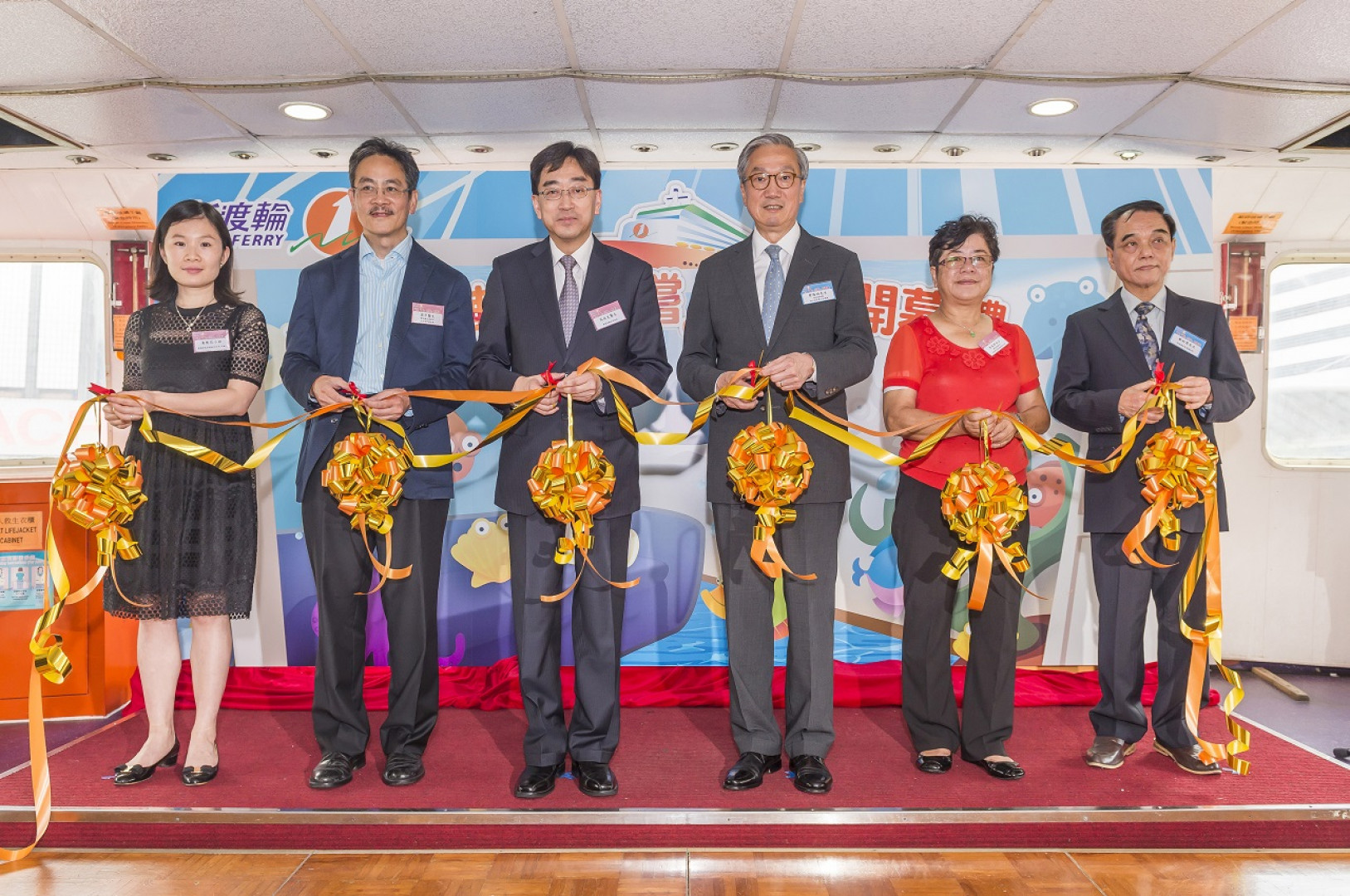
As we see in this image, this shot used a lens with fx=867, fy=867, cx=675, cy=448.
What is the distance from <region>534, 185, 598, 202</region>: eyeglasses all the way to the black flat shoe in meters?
2.24

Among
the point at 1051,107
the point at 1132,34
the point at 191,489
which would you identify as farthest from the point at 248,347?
the point at 1051,107

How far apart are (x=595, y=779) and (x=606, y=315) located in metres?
1.49

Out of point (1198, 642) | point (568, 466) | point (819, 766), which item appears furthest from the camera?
point (1198, 642)

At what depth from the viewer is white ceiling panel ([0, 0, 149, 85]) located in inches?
123

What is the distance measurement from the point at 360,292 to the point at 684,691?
215 centimetres

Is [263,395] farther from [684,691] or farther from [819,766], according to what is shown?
[819,766]

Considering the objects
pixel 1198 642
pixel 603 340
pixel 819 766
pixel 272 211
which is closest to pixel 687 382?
pixel 603 340

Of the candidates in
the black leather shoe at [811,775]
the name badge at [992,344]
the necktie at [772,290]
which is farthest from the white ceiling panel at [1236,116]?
the black leather shoe at [811,775]

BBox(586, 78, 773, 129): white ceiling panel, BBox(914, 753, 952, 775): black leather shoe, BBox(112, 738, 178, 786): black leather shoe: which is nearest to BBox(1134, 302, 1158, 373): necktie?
BBox(914, 753, 952, 775): black leather shoe

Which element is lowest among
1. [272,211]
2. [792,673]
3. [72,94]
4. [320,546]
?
[792,673]

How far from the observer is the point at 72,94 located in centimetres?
385

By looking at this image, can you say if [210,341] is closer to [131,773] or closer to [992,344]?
[131,773]

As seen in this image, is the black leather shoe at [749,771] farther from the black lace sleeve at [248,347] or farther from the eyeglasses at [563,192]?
the black lace sleeve at [248,347]

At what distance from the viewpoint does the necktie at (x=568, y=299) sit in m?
2.88
